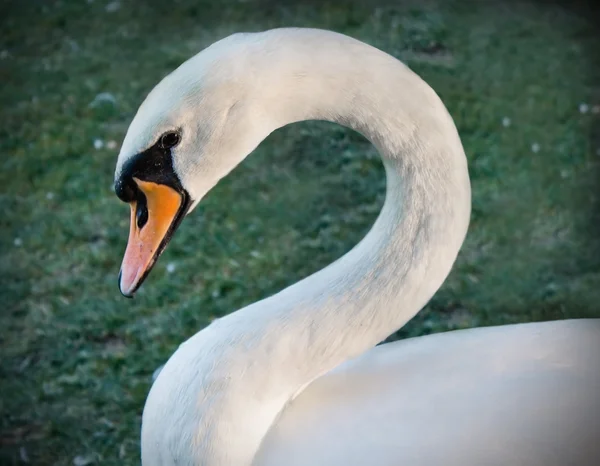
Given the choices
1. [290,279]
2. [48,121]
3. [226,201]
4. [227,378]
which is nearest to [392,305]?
[227,378]

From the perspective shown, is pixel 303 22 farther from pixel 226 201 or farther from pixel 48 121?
pixel 48 121

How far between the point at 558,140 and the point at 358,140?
1.79 feet

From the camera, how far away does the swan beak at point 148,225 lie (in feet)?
2.94

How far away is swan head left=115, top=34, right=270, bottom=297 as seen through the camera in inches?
32.6

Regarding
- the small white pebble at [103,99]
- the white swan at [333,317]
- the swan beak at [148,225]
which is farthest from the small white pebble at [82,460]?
the small white pebble at [103,99]

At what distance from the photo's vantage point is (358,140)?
2078 mm

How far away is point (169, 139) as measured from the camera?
85cm

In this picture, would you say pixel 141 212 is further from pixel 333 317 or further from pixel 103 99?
pixel 103 99

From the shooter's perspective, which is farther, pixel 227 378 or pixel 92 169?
pixel 92 169

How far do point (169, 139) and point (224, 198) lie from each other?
1.12 meters

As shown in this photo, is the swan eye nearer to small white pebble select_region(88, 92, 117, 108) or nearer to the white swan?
the white swan

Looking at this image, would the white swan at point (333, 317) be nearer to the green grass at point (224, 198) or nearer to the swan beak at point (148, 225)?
the swan beak at point (148, 225)

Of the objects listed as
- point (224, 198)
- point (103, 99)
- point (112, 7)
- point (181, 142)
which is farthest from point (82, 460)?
point (112, 7)

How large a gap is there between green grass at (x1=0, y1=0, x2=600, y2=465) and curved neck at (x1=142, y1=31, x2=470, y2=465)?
64cm
